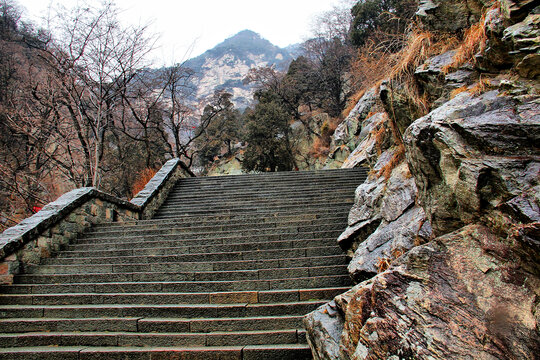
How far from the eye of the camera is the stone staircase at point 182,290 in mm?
3572

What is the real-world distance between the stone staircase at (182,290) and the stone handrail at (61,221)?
24 centimetres

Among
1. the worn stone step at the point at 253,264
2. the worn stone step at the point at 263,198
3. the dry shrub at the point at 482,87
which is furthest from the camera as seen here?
the worn stone step at the point at 263,198

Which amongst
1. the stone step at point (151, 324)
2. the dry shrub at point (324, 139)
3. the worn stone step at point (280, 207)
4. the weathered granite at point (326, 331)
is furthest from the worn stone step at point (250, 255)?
the dry shrub at point (324, 139)

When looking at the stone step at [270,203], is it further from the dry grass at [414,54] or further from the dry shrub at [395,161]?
the dry grass at [414,54]

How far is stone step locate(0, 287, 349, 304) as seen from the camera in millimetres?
4105

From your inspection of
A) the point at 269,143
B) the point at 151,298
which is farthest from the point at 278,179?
the point at 269,143

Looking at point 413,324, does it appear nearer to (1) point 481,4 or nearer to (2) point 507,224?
(2) point 507,224

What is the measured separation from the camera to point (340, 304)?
301cm

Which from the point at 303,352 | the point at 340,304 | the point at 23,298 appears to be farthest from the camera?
the point at 23,298

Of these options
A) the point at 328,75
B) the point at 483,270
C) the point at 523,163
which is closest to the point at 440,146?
the point at 523,163

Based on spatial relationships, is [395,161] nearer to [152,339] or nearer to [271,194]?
[152,339]

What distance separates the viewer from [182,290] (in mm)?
4535

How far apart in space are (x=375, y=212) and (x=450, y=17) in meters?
3.08

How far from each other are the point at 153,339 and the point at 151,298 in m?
0.76
